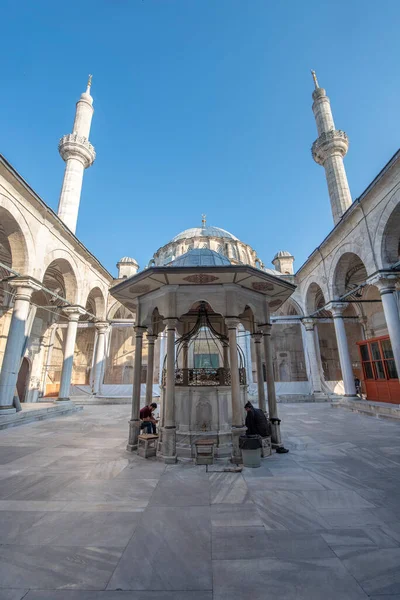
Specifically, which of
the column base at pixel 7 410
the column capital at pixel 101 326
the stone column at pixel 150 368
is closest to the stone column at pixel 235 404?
the stone column at pixel 150 368

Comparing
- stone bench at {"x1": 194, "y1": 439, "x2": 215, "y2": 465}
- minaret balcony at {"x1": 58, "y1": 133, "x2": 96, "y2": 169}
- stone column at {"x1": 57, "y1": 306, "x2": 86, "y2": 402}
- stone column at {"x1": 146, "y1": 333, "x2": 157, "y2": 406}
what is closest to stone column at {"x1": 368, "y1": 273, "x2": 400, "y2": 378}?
stone bench at {"x1": 194, "y1": 439, "x2": 215, "y2": 465}

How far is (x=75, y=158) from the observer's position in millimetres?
18859

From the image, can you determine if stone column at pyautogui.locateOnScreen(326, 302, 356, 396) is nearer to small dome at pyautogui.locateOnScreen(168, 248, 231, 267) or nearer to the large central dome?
small dome at pyautogui.locateOnScreen(168, 248, 231, 267)

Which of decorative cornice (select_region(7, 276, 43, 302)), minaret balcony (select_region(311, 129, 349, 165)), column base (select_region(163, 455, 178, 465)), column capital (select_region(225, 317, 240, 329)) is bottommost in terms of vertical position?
column base (select_region(163, 455, 178, 465))

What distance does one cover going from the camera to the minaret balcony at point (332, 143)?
730 inches

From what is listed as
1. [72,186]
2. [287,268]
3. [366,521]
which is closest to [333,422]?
[366,521]

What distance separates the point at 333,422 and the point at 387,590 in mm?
8359

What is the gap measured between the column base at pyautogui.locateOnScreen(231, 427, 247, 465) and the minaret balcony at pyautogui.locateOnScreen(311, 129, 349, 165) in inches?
798

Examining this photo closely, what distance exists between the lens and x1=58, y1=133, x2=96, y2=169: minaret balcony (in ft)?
61.3

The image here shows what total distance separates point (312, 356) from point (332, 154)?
14.1 meters

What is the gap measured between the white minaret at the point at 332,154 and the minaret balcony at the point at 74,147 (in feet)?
54.3

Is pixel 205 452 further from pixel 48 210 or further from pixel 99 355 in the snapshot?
pixel 99 355

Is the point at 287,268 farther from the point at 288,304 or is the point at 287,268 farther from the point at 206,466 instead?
the point at 206,466

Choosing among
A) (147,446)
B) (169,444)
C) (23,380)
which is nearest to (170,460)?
(169,444)
